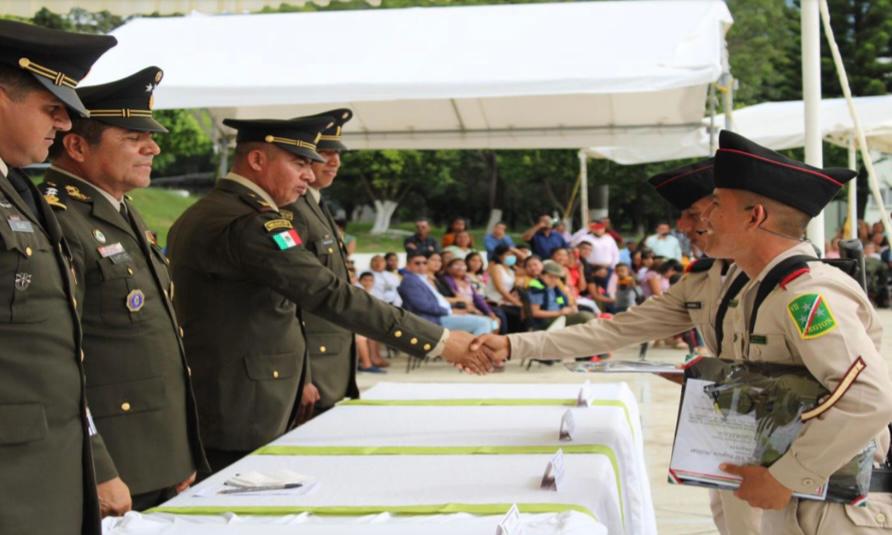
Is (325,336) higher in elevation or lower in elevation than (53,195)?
lower

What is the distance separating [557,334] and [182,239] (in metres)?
1.30

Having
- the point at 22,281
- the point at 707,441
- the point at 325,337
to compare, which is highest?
the point at 22,281

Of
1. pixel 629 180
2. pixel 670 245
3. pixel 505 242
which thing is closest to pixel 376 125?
pixel 505 242

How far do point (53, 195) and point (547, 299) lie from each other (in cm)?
872

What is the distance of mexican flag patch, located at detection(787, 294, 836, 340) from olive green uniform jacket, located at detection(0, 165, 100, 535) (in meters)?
1.49

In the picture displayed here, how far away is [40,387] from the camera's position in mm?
2062

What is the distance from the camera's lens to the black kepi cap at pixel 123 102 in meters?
2.94

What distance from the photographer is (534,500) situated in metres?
2.32

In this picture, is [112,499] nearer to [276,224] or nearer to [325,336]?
[276,224]

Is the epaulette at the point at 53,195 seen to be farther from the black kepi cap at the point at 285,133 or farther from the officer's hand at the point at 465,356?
the officer's hand at the point at 465,356

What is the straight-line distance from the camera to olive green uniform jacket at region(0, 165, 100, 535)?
2.00 metres

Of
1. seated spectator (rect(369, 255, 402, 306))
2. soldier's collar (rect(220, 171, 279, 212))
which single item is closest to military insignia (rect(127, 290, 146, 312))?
soldier's collar (rect(220, 171, 279, 212))

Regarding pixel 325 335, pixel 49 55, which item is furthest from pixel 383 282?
pixel 49 55

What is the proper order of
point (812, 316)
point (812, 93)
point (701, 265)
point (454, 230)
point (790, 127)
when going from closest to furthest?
point (812, 316) < point (701, 265) < point (812, 93) < point (454, 230) < point (790, 127)
